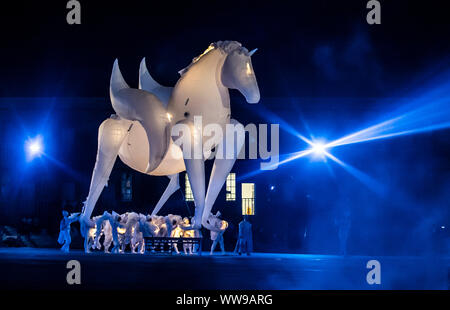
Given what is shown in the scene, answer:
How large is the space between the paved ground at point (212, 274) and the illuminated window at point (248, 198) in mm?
15531

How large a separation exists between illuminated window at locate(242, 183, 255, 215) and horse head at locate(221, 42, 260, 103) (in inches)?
605

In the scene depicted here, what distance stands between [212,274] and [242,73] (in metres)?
5.60

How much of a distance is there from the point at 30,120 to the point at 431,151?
2091 cm

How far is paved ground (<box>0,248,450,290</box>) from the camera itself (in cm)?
1343

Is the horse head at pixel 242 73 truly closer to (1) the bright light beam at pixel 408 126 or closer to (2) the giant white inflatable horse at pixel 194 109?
(2) the giant white inflatable horse at pixel 194 109

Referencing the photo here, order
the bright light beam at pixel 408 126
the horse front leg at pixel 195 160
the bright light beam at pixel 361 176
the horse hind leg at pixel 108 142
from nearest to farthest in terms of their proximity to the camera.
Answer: the horse front leg at pixel 195 160, the horse hind leg at pixel 108 142, the bright light beam at pixel 361 176, the bright light beam at pixel 408 126

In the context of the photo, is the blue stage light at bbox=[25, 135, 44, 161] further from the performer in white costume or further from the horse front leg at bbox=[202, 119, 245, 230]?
the horse front leg at bbox=[202, 119, 245, 230]

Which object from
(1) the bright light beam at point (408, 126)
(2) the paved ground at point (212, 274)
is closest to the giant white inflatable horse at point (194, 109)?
(2) the paved ground at point (212, 274)

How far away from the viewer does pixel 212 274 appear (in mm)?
14664

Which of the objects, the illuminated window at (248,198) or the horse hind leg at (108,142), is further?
the illuminated window at (248,198)

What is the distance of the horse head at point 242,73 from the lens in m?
17.5

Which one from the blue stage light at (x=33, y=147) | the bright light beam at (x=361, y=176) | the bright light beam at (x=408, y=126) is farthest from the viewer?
the blue stage light at (x=33, y=147)

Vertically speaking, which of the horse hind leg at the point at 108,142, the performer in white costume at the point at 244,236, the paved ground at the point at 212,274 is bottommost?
the paved ground at the point at 212,274
